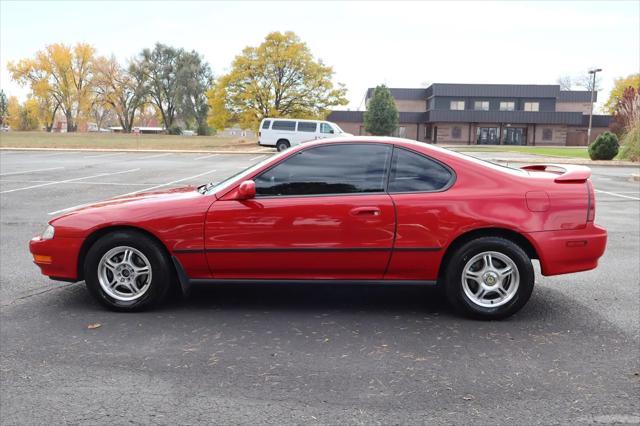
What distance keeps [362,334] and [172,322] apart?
1.50 meters

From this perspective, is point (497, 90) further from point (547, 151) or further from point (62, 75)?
point (62, 75)

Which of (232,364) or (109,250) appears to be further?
(109,250)

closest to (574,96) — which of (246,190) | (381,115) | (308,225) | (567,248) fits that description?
(381,115)

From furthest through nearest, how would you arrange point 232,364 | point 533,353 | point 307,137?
point 307,137, point 533,353, point 232,364

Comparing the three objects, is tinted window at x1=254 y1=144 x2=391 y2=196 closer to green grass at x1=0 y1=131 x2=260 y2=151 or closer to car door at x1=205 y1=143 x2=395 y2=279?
car door at x1=205 y1=143 x2=395 y2=279

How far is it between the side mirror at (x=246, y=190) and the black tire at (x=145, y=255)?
819 millimetres

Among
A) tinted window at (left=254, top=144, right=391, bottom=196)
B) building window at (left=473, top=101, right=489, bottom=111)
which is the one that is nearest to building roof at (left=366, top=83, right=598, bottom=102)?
building window at (left=473, top=101, right=489, bottom=111)

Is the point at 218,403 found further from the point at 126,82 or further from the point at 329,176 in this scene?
the point at 126,82

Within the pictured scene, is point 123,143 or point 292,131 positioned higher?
point 292,131

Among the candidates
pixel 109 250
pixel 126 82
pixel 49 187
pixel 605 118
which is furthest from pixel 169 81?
pixel 109 250

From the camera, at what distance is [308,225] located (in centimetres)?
441

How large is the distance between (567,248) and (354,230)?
67.6 inches

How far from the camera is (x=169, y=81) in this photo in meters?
81.6

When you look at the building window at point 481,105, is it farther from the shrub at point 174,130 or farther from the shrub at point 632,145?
the shrub at point 174,130
